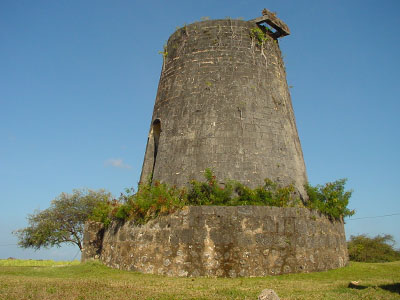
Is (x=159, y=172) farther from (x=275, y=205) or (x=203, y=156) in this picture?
(x=275, y=205)

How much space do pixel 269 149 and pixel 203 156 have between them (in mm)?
2128

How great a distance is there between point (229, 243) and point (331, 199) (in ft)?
12.9

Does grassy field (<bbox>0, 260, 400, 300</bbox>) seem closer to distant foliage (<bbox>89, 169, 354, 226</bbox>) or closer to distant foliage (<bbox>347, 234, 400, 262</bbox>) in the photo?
distant foliage (<bbox>89, 169, 354, 226</bbox>)

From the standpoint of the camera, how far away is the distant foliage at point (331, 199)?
10.6 m

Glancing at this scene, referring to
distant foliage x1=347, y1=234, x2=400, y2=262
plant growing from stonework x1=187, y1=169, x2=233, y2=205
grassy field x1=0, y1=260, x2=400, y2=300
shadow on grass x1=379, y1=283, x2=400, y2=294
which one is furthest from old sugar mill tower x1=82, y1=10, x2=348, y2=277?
distant foliage x1=347, y1=234, x2=400, y2=262

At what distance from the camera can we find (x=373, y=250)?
816 inches

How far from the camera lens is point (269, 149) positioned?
11.1 metres

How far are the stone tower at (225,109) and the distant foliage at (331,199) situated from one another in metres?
0.77

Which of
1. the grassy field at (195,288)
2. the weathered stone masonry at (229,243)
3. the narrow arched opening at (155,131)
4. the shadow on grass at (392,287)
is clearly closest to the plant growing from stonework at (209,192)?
the weathered stone masonry at (229,243)

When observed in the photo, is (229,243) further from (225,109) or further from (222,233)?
(225,109)

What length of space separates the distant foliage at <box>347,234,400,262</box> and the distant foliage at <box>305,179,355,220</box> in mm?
9753

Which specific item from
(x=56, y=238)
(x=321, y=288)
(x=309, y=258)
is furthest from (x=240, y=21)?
(x=56, y=238)

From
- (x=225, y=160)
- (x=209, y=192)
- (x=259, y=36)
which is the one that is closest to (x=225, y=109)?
(x=225, y=160)

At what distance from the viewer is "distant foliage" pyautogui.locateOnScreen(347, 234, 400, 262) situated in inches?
774
